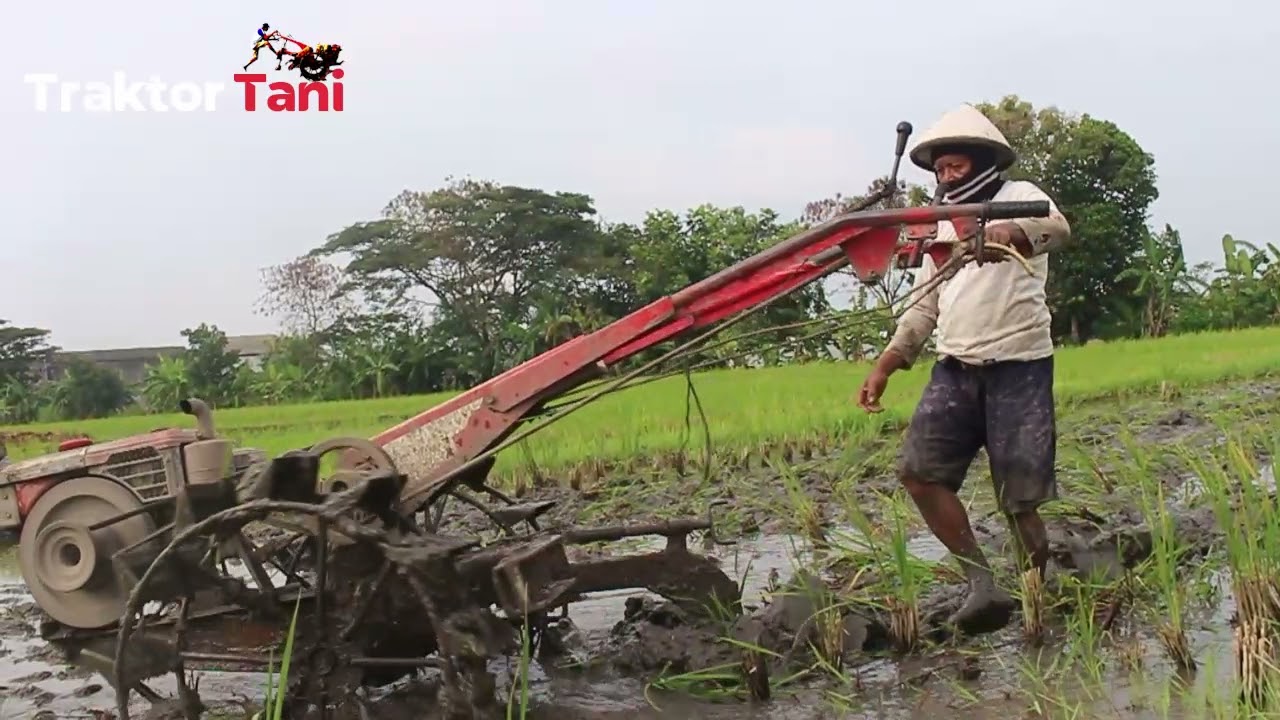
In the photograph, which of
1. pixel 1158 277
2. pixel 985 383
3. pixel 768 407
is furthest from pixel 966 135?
pixel 1158 277

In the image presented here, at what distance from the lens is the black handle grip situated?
3.00 metres

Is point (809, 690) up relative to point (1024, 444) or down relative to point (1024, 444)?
down

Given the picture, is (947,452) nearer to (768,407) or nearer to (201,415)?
(201,415)

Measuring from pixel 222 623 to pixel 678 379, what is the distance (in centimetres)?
Answer: 1270

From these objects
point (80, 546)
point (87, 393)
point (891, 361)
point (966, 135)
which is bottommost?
point (87, 393)

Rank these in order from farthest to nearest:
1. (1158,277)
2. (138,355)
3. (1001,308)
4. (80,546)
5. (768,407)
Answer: (138,355) → (1158,277) → (768,407) → (1001,308) → (80,546)

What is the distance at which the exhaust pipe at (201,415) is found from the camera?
3.63 metres

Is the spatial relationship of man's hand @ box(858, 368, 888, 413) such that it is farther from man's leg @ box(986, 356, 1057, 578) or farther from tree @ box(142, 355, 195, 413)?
tree @ box(142, 355, 195, 413)

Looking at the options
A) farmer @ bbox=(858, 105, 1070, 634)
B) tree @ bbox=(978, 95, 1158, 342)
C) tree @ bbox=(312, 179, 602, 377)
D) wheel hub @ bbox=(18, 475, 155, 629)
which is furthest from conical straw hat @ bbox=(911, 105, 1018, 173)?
tree @ bbox=(312, 179, 602, 377)

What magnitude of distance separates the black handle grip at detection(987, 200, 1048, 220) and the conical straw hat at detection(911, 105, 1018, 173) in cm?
60

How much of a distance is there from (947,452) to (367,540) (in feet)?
6.35

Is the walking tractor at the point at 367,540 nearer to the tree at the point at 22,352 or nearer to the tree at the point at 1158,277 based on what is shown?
the tree at the point at 1158,277

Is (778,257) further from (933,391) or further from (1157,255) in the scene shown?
(1157,255)

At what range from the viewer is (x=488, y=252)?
107 ft
